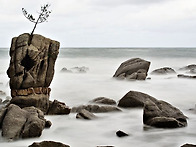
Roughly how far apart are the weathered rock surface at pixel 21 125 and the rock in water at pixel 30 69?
108 inches

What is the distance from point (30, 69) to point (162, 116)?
6.60m

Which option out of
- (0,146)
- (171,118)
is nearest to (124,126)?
(171,118)

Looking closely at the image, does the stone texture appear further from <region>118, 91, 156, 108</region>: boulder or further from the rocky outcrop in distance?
<region>118, 91, 156, 108</region>: boulder

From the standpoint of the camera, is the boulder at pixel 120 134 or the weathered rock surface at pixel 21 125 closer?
the weathered rock surface at pixel 21 125

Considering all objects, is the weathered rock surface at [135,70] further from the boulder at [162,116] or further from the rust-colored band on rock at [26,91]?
the boulder at [162,116]

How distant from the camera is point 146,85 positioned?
2748cm

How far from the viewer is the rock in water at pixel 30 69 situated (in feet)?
50.1

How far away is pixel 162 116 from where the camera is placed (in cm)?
1353

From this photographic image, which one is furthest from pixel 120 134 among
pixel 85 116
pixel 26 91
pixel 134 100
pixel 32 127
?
pixel 26 91

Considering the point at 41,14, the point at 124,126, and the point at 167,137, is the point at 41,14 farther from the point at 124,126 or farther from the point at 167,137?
the point at 167,137

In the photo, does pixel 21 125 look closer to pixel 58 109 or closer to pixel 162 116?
pixel 58 109

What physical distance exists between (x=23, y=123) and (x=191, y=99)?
40.1 feet

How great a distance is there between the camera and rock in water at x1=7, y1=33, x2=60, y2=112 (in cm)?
1528

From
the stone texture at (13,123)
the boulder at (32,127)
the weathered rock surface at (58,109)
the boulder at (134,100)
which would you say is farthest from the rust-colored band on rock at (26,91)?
the boulder at (134,100)
